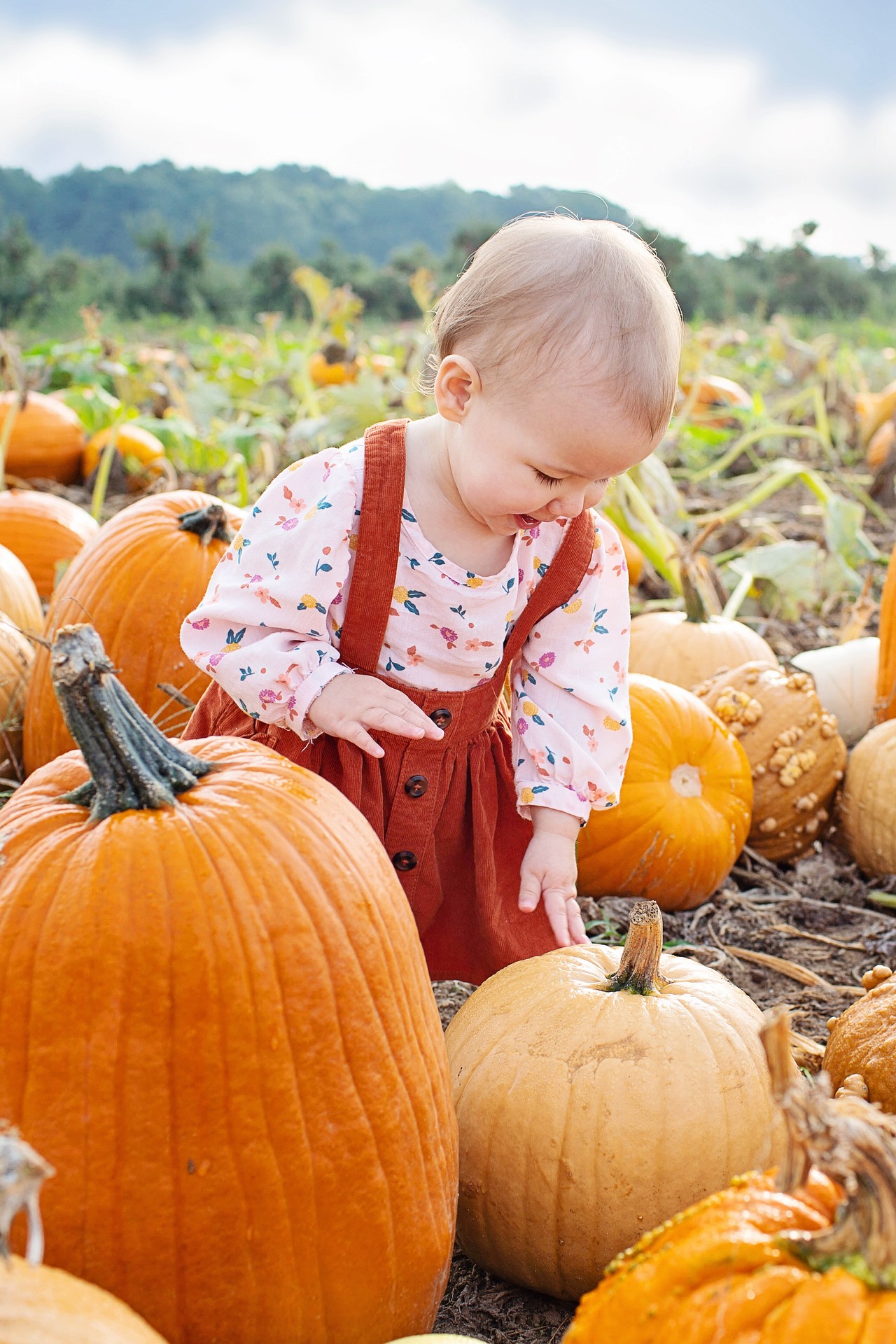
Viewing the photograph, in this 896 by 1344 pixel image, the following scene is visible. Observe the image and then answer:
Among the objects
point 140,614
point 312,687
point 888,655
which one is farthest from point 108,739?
point 888,655

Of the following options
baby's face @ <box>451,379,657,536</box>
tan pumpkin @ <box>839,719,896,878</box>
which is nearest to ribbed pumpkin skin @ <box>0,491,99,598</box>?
baby's face @ <box>451,379,657,536</box>

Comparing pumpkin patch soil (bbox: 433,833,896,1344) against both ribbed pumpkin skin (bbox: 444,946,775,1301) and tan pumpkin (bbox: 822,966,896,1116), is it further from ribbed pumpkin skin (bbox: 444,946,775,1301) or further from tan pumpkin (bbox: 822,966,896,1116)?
ribbed pumpkin skin (bbox: 444,946,775,1301)

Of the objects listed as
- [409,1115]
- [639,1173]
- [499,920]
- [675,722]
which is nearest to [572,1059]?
[639,1173]

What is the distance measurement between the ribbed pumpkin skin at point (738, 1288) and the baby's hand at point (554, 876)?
995 mm

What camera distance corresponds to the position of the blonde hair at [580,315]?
1801 mm

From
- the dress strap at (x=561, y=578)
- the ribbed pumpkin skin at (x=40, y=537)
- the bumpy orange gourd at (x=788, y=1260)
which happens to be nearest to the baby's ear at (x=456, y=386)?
the dress strap at (x=561, y=578)

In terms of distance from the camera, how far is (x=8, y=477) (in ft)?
18.5

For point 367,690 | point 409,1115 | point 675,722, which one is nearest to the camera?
point 409,1115

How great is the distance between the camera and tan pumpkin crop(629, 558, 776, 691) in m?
3.70

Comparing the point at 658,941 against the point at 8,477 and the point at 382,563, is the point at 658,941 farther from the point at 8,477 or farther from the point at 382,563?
the point at 8,477

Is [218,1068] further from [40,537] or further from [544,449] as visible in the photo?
[40,537]

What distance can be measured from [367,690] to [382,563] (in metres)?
0.25

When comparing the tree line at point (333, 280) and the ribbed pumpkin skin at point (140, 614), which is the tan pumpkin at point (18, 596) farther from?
the tree line at point (333, 280)

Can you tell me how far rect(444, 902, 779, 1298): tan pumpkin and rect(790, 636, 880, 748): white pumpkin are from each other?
6.58 ft
